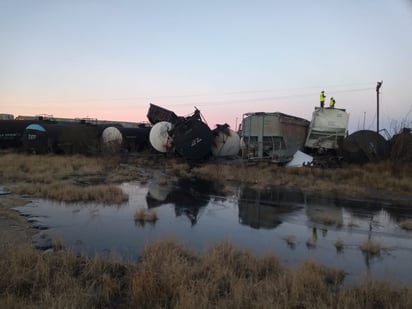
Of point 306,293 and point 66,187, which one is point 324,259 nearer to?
point 306,293

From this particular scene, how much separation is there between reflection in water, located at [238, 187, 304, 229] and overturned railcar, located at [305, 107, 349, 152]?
858 cm

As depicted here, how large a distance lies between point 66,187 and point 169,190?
13.3ft

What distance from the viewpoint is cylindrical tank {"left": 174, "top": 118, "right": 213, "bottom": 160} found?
2595 cm

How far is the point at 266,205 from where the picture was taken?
1316 centimetres

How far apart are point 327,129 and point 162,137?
12.1 metres

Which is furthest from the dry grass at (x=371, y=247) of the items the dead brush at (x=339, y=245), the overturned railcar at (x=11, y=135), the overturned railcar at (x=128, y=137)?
the overturned railcar at (x=11, y=135)

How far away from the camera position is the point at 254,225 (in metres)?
10.2

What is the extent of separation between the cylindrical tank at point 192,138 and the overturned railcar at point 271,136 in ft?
9.67

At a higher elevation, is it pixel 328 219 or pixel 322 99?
pixel 322 99

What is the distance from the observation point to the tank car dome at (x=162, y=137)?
95.8 feet

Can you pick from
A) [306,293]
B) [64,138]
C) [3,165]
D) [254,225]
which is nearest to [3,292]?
[306,293]

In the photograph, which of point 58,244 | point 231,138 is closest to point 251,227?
point 58,244

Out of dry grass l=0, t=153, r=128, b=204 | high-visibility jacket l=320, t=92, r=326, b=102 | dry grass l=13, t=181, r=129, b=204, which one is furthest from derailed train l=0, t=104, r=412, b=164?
dry grass l=13, t=181, r=129, b=204

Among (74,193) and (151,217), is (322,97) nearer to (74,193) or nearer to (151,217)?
(74,193)
